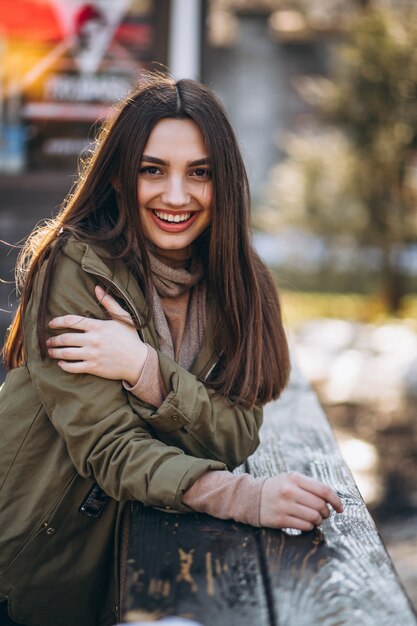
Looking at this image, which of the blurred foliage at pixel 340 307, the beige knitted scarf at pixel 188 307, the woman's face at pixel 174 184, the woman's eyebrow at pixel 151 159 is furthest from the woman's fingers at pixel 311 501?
the blurred foliage at pixel 340 307

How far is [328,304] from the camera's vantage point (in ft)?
33.5

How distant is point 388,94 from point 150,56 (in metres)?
3.77

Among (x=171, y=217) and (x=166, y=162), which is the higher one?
(x=166, y=162)

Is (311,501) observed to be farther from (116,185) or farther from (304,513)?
(116,185)

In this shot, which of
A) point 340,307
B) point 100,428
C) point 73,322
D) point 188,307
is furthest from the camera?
point 340,307

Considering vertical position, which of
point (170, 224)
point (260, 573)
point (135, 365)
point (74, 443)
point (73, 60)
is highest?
point (73, 60)

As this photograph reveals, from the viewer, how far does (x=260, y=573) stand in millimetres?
1606

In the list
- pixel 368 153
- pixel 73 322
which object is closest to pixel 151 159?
pixel 73 322

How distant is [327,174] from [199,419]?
8218 millimetres

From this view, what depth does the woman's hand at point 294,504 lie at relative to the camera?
5.74 feet

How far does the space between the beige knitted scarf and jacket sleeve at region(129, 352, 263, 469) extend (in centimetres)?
12

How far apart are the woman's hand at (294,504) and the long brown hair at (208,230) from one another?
0.35 metres

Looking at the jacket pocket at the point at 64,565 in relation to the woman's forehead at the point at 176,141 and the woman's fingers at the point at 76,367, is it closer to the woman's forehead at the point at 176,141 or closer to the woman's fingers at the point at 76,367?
the woman's fingers at the point at 76,367

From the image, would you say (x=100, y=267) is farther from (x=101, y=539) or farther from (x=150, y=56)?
(x=150, y=56)
